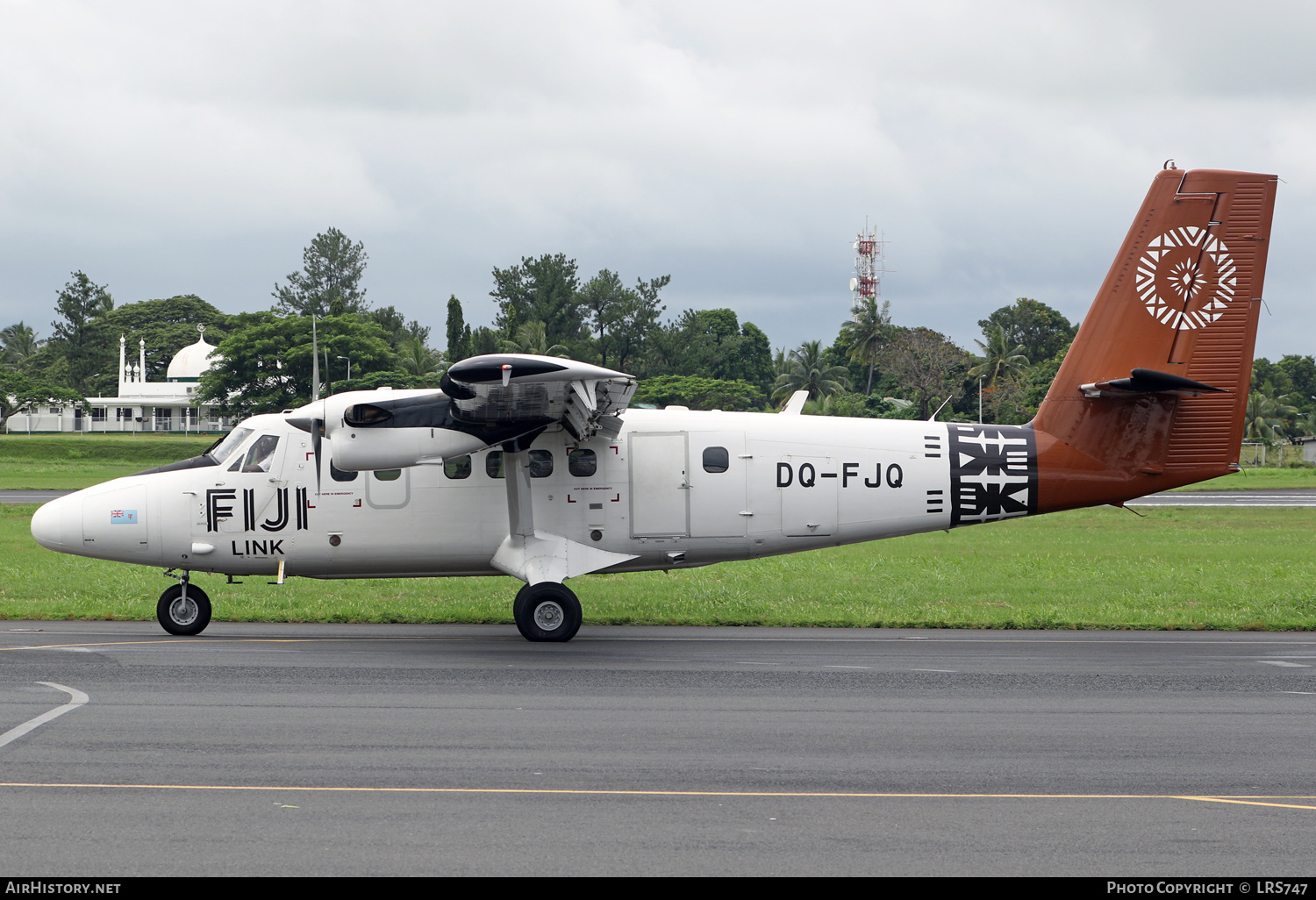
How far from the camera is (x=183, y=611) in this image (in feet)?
50.3

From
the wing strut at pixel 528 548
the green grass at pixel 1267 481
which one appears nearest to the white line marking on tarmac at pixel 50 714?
the wing strut at pixel 528 548

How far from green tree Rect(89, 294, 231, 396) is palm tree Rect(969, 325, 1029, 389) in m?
75.8

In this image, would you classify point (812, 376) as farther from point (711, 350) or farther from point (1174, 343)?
point (1174, 343)

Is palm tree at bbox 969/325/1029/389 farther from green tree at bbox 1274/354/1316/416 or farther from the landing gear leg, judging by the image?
the landing gear leg

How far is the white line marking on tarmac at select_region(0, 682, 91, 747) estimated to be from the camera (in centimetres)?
934

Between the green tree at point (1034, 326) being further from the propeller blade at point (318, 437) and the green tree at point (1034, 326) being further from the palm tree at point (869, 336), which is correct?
the propeller blade at point (318, 437)

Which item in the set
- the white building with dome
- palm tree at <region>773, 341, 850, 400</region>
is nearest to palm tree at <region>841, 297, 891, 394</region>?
palm tree at <region>773, 341, 850, 400</region>

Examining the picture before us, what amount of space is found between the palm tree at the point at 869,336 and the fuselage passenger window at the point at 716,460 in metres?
91.4

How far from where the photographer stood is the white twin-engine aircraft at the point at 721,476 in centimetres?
1534

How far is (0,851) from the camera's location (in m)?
6.58

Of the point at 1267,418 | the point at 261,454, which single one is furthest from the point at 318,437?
the point at 1267,418
